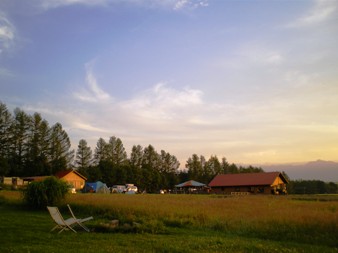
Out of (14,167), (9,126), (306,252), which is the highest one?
(9,126)

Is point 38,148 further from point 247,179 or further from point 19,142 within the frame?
point 247,179

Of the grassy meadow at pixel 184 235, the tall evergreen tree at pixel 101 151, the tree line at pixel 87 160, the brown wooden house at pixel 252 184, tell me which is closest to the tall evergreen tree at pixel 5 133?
the tree line at pixel 87 160

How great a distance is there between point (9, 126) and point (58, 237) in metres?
58.1

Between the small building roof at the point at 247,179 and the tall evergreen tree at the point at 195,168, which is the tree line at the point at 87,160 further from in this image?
the small building roof at the point at 247,179

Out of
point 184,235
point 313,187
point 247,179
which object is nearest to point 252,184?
point 247,179

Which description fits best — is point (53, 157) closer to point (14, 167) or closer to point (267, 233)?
point (14, 167)

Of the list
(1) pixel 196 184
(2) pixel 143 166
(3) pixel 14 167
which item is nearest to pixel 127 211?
(3) pixel 14 167

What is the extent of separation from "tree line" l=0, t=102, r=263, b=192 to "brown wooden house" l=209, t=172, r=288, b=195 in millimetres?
19864

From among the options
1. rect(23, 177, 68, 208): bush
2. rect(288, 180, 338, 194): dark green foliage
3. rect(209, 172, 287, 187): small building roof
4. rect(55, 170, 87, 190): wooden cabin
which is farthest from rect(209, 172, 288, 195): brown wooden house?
rect(23, 177, 68, 208): bush

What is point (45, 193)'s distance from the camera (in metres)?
21.2

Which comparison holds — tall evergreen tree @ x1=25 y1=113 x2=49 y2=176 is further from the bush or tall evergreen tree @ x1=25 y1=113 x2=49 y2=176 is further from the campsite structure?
the bush

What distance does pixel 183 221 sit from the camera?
1470 cm

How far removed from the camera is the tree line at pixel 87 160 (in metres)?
64.2

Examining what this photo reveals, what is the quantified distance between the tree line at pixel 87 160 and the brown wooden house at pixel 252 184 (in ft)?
65.2
